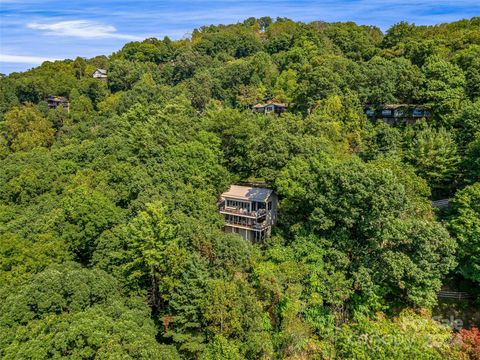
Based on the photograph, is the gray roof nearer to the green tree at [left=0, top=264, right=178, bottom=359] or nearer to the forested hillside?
the forested hillside

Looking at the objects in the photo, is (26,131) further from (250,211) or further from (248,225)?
(248,225)

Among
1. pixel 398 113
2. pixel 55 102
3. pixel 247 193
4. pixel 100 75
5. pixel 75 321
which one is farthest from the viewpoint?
pixel 100 75

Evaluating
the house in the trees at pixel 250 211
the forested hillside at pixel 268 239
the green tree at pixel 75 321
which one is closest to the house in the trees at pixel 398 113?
the forested hillside at pixel 268 239

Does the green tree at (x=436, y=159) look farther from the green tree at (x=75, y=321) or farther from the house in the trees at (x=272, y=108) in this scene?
the green tree at (x=75, y=321)

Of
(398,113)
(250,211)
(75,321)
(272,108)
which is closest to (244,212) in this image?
(250,211)

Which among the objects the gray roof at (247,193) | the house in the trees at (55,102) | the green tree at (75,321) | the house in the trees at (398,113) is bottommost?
the green tree at (75,321)

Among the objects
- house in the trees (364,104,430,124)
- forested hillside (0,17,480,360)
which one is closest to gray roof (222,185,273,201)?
forested hillside (0,17,480,360)

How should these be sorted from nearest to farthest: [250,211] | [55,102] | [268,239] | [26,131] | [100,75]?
[268,239] < [250,211] < [26,131] < [55,102] < [100,75]
